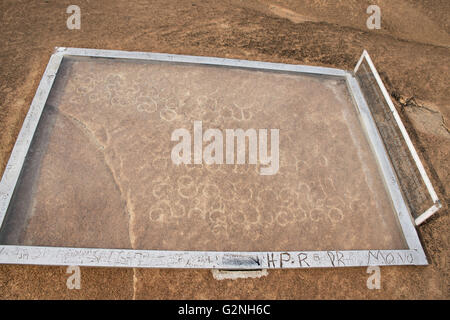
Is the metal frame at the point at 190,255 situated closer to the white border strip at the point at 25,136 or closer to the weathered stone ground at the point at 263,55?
the white border strip at the point at 25,136

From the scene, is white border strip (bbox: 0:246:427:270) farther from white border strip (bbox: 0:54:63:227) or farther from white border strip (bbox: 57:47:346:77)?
white border strip (bbox: 57:47:346:77)

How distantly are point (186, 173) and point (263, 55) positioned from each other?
135 inches

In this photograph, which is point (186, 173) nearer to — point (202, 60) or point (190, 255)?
point (190, 255)

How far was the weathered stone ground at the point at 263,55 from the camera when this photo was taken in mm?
3645

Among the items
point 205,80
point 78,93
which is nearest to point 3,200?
point 78,93

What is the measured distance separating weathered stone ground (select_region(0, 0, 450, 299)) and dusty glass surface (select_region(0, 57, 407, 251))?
17.2 inches

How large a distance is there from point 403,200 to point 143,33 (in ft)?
19.6

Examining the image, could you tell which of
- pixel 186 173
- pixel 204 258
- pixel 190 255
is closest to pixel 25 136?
pixel 186 173

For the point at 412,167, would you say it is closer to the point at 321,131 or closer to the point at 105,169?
the point at 321,131

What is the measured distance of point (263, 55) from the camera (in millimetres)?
6344

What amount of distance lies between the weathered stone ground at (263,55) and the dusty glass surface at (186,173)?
17.2 inches

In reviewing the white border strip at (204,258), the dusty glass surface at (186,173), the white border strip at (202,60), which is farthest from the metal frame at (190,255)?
the white border strip at (202,60)

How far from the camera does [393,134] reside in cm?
501

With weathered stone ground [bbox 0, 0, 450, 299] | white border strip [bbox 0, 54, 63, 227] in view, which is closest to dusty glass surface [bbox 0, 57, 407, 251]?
white border strip [bbox 0, 54, 63, 227]
